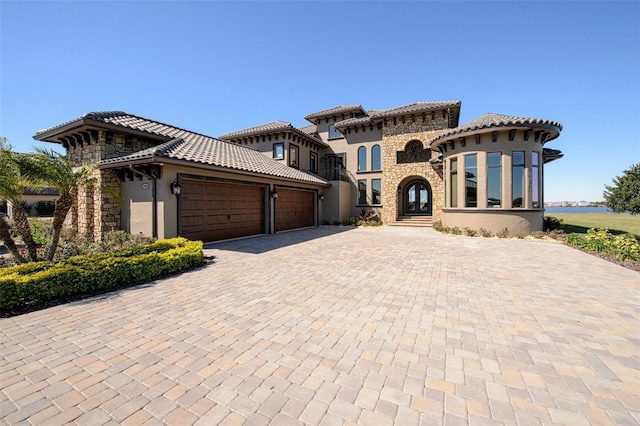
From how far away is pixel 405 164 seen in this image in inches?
744

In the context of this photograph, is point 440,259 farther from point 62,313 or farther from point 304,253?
point 62,313

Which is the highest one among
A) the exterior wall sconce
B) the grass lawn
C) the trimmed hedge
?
the exterior wall sconce

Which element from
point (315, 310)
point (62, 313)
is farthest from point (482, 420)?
point (62, 313)

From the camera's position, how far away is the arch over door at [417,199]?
2200 cm

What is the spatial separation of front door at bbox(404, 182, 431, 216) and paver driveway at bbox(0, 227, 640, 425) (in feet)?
54.7

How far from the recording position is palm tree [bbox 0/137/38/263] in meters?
5.95

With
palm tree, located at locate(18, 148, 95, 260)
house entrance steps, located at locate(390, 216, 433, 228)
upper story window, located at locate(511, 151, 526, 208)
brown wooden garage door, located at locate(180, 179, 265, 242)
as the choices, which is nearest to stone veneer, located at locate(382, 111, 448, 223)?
house entrance steps, located at locate(390, 216, 433, 228)

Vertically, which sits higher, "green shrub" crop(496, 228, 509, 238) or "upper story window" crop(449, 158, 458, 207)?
"upper story window" crop(449, 158, 458, 207)

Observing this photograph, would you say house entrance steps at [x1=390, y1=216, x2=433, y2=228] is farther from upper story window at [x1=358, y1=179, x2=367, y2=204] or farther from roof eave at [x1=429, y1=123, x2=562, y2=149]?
roof eave at [x1=429, y1=123, x2=562, y2=149]

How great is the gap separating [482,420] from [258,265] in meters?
5.90

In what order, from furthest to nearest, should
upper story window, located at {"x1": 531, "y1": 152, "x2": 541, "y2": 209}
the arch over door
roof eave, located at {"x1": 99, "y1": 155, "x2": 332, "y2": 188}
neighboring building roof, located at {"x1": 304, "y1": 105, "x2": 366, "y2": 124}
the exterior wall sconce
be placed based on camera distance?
the arch over door < neighboring building roof, located at {"x1": 304, "y1": 105, "x2": 366, "y2": 124} < upper story window, located at {"x1": 531, "y1": 152, "x2": 541, "y2": 209} < the exterior wall sconce < roof eave, located at {"x1": 99, "y1": 155, "x2": 332, "y2": 188}

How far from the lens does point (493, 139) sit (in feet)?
41.0

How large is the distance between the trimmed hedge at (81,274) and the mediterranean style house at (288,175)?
3.14m

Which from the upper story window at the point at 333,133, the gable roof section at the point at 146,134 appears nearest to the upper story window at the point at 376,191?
the upper story window at the point at 333,133
